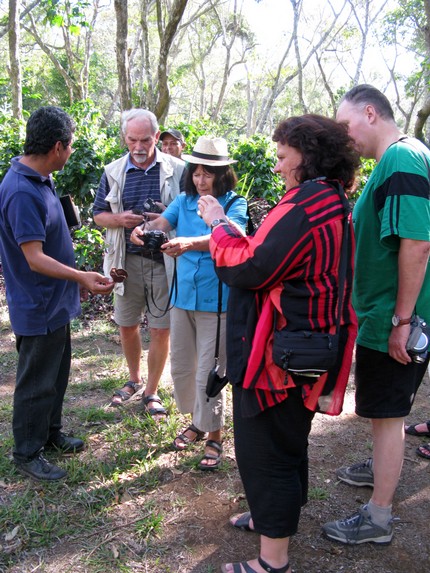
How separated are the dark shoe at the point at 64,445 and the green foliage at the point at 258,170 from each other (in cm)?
428

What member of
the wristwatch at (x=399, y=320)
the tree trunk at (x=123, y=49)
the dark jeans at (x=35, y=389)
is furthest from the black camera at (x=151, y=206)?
the tree trunk at (x=123, y=49)

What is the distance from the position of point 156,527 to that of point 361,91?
2.38 m

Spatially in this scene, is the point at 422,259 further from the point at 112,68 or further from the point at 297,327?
the point at 112,68

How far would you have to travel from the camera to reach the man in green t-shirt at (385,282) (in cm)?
230

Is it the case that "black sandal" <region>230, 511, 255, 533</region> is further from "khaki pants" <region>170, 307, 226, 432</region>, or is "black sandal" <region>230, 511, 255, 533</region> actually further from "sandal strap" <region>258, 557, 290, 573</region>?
"khaki pants" <region>170, 307, 226, 432</region>

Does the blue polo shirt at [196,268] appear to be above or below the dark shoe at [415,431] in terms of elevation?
above

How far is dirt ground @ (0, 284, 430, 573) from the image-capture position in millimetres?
2490

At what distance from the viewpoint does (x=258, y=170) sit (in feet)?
22.8

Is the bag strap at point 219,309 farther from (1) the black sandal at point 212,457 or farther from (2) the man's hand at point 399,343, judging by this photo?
(2) the man's hand at point 399,343

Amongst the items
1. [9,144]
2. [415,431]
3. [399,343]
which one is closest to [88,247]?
[9,144]

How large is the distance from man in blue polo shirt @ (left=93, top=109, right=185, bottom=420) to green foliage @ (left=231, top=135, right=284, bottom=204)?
3216 millimetres

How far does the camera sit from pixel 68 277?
2.86m

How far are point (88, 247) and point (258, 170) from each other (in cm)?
250

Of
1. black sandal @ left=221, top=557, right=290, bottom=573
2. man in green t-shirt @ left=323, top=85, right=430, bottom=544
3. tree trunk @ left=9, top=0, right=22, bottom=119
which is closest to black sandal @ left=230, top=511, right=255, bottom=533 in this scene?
black sandal @ left=221, top=557, right=290, bottom=573
